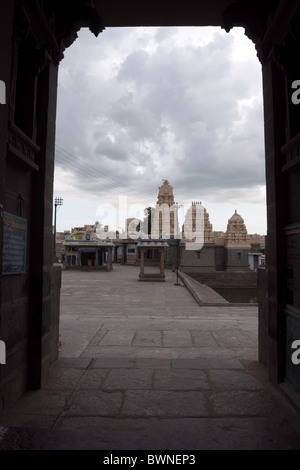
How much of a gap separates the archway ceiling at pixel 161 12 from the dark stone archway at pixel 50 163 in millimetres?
65

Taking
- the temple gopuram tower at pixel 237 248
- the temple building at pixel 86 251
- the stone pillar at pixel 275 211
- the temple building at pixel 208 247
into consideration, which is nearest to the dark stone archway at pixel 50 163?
the stone pillar at pixel 275 211

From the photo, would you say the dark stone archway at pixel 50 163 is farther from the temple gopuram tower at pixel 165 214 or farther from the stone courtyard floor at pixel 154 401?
the temple gopuram tower at pixel 165 214

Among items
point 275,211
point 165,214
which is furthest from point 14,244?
point 165,214

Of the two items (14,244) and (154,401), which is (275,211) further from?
(14,244)

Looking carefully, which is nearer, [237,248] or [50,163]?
[50,163]

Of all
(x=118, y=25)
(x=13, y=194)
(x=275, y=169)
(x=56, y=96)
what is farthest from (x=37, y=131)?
(x=275, y=169)

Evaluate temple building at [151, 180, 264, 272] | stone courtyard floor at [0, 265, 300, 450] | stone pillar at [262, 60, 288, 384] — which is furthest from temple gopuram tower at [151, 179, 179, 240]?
stone pillar at [262, 60, 288, 384]

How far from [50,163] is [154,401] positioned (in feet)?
9.33

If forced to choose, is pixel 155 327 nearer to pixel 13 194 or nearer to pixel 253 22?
pixel 13 194

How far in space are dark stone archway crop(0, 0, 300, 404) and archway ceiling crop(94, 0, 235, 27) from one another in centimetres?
6

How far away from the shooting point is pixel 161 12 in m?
3.92

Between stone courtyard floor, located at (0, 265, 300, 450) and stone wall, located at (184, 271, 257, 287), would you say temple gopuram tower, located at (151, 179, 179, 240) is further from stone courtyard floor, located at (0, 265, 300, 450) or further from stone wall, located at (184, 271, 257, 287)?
stone courtyard floor, located at (0, 265, 300, 450)

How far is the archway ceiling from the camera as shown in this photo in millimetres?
3748

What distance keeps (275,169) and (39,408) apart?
11.2ft
